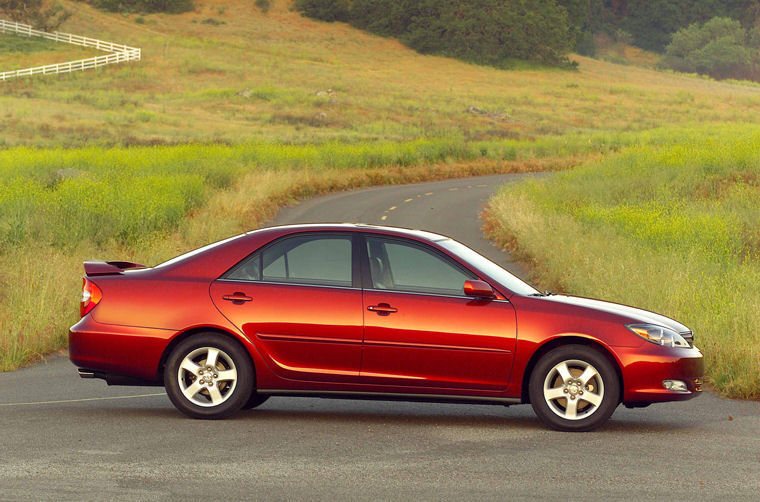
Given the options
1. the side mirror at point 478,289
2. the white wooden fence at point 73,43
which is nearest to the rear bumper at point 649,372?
the side mirror at point 478,289

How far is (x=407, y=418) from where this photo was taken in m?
9.09

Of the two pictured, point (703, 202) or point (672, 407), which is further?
point (703, 202)

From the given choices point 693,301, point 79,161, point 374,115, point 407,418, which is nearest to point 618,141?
point 374,115

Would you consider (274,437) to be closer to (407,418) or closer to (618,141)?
(407,418)

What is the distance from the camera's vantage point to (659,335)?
28.3 ft

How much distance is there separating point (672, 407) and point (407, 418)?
7.65ft

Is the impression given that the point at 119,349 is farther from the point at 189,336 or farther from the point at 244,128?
the point at 244,128

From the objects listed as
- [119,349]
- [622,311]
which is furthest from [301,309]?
[622,311]

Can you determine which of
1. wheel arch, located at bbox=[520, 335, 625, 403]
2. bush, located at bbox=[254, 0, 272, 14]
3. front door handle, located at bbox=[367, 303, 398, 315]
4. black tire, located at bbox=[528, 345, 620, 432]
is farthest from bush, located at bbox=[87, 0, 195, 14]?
black tire, located at bbox=[528, 345, 620, 432]

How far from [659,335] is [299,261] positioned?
269cm

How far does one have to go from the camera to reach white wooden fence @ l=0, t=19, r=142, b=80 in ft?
280

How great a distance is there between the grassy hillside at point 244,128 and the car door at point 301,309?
400 centimetres

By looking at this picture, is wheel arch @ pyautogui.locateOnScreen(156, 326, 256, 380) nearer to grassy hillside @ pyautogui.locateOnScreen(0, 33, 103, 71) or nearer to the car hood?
the car hood

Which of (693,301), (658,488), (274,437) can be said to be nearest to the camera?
(658,488)
